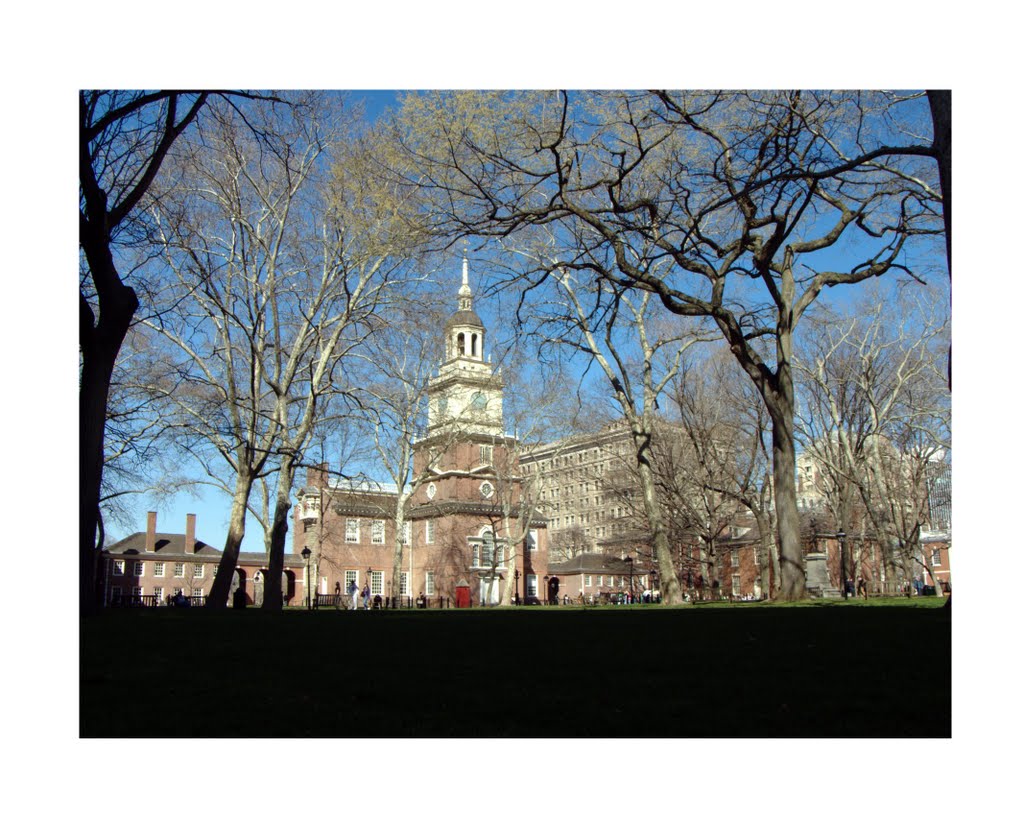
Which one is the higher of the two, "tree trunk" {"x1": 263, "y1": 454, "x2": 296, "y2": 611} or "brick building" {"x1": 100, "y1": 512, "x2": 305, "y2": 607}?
"tree trunk" {"x1": 263, "y1": 454, "x2": 296, "y2": 611}

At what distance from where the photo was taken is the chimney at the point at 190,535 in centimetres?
6662

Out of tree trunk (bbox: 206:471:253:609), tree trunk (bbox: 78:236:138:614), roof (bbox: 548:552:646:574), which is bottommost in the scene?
roof (bbox: 548:552:646:574)

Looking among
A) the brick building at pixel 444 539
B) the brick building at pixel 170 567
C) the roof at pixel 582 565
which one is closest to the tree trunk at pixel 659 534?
the brick building at pixel 444 539

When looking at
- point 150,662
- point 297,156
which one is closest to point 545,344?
point 297,156

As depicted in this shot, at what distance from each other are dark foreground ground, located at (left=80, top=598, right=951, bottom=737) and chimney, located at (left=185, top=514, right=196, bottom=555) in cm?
6235

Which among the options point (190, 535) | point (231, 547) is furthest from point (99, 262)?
point (190, 535)

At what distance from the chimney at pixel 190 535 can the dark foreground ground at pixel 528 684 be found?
62347 millimetres

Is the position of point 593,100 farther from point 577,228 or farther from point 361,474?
point 361,474

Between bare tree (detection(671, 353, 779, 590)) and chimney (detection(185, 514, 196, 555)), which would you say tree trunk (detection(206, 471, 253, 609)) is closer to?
bare tree (detection(671, 353, 779, 590))

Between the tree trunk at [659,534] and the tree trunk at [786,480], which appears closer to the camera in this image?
the tree trunk at [786,480]

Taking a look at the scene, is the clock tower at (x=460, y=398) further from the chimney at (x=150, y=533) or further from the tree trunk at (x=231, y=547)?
the chimney at (x=150, y=533)

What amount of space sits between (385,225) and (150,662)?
1503cm

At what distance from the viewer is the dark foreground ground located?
4.12 m

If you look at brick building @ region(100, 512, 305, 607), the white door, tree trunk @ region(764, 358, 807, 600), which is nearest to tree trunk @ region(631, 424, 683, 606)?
tree trunk @ region(764, 358, 807, 600)
